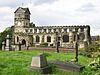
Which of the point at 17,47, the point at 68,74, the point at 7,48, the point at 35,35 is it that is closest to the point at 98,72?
the point at 68,74

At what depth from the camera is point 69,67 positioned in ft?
54.8

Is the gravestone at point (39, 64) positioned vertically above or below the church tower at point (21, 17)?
below

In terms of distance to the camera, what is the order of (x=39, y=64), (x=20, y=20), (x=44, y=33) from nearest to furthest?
(x=39, y=64) < (x=44, y=33) < (x=20, y=20)

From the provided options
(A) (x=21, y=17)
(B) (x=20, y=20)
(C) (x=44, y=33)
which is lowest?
(C) (x=44, y=33)

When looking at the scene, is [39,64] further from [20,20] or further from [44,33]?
[20,20]

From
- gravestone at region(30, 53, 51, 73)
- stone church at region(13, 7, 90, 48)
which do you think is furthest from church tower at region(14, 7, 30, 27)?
gravestone at region(30, 53, 51, 73)

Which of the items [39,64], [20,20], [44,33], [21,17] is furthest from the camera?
[20,20]

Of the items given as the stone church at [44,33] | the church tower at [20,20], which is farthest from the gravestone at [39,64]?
the church tower at [20,20]

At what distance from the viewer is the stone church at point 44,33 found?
64.3 meters

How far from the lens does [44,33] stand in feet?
224

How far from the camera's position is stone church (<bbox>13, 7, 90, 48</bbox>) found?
64.3m

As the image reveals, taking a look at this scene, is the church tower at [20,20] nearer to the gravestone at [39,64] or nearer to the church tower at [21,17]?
the church tower at [21,17]

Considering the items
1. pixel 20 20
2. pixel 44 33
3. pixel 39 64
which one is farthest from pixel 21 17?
pixel 39 64

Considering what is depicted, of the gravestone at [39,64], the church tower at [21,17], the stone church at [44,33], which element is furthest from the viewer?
the church tower at [21,17]
